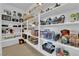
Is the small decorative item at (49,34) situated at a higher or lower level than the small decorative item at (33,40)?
higher

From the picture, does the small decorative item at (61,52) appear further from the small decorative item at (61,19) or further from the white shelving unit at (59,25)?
the small decorative item at (61,19)

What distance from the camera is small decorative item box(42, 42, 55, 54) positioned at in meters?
1.27

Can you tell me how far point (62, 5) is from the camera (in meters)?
1.16

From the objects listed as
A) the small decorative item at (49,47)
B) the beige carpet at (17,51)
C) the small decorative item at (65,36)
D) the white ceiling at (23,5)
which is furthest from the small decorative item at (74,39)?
the white ceiling at (23,5)

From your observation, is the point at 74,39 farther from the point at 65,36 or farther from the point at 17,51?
the point at 17,51

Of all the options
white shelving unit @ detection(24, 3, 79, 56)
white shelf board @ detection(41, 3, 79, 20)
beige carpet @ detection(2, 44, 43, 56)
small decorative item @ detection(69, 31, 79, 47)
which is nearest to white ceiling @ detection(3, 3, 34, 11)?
white shelving unit @ detection(24, 3, 79, 56)

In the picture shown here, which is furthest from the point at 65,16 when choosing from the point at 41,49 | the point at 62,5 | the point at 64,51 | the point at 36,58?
the point at 36,58

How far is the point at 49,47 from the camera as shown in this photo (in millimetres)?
1293

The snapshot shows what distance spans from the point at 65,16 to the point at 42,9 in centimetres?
29

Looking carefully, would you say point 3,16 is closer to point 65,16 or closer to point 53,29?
point 53,29

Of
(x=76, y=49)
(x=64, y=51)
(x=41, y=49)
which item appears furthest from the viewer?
(x=41, y=49)

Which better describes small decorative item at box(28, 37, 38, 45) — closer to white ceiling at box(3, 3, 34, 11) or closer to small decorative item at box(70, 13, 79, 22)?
white ceiling at box(3, 3, 34, 11)

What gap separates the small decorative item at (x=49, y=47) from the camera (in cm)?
127

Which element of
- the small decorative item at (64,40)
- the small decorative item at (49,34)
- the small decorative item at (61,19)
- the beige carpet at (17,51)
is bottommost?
the beige carpet at (17,51)
